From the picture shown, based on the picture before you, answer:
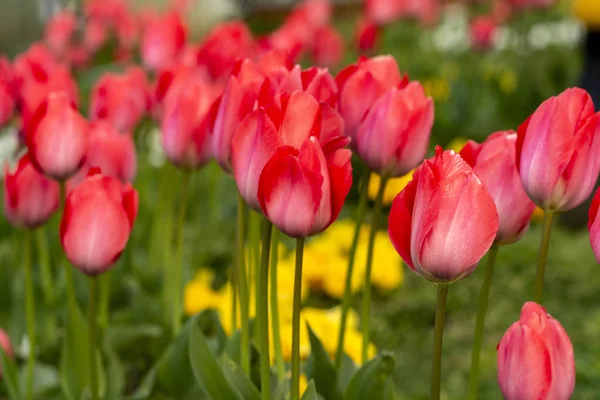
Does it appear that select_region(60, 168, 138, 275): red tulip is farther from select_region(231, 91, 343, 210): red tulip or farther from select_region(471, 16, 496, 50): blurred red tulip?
select_region(471, 16, 496, 50): blurred red tulip

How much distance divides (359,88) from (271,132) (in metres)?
0.23

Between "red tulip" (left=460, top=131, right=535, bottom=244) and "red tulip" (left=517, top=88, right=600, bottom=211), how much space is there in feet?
0.13

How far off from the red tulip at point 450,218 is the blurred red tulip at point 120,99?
847 millimetres

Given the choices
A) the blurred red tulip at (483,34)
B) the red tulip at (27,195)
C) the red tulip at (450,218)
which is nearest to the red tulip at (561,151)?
the red tulip at (450,218)

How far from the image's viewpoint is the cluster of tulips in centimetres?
69

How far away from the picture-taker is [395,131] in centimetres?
92

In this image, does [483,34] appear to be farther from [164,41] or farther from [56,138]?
[56,138]

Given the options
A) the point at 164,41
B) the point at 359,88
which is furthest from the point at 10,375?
the point at 164,41

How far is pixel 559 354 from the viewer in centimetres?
69

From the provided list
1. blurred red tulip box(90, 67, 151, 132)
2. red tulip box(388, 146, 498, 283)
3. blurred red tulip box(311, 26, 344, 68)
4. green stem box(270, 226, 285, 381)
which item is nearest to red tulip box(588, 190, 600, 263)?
red tulip box(388, 146, 498, 283)

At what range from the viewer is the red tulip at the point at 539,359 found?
0.68 metres

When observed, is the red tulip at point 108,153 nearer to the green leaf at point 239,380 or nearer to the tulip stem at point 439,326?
the green leaf at point 239,380

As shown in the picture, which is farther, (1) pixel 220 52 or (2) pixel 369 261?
(1) pixel 220 52

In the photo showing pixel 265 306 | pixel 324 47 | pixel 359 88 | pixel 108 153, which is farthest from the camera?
pixel 324 47
